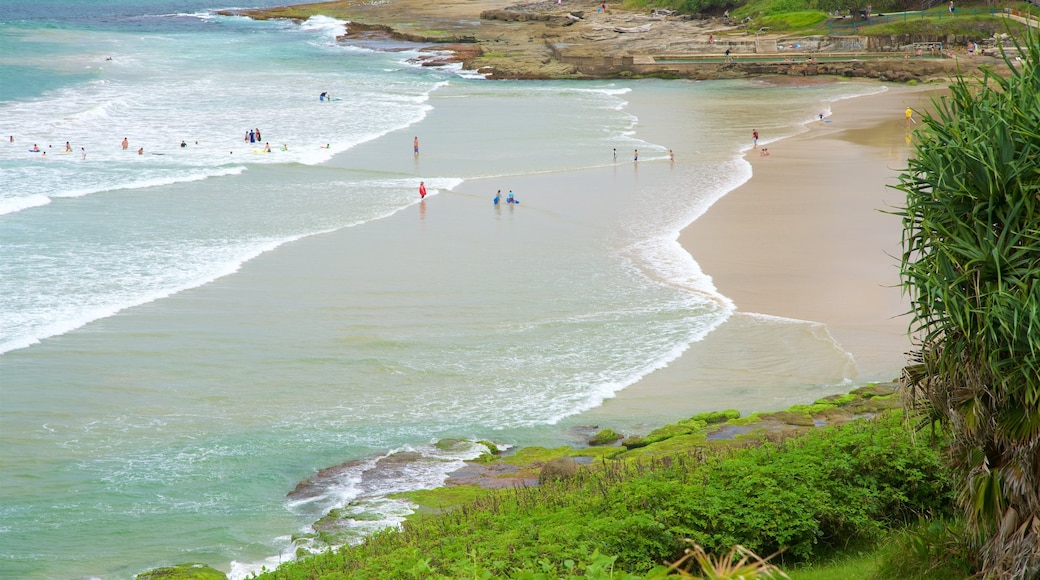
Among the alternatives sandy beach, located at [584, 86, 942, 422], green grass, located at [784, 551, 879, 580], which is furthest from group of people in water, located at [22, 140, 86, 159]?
green grass, located at [784, 551, 879, 580]

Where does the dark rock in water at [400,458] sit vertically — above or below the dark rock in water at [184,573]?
above

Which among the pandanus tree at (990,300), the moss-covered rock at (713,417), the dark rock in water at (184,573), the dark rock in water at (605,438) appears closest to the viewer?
the pandanus tree at (990,300)

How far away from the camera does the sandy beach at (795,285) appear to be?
2053 centimetres

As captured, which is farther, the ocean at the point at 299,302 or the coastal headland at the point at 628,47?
the coastal headland at the point at 628,47

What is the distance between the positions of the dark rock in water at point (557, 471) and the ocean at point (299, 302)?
87.6 inches

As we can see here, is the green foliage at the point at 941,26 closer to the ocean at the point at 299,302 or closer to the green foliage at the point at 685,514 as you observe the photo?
the ocean at the point at 299,302

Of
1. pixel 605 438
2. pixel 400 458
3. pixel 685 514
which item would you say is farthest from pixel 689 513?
pixel 400 458

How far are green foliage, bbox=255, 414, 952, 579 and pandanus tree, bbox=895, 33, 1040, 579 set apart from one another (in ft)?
6.62

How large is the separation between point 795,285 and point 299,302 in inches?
492

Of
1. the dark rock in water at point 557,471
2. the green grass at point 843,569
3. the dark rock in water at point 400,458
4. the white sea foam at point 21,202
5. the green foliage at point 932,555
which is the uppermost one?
the white sea foam at point 21,202

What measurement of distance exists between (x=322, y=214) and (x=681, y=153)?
17.6 meters

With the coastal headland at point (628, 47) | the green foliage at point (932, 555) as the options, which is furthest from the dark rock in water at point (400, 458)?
the coastal headland at point (628, 47)

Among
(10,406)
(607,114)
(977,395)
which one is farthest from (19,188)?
(977,395)

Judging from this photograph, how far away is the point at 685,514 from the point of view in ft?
37.1
